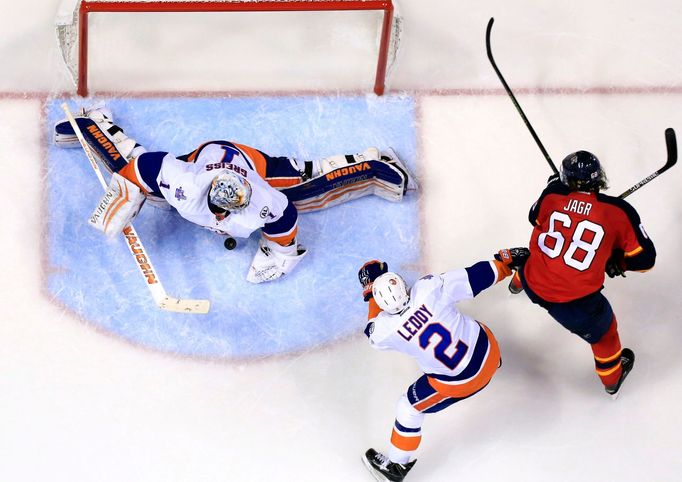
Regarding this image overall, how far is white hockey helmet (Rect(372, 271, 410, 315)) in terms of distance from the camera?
4.20 meters

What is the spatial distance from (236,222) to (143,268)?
538mm

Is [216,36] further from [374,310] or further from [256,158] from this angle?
[374,310]

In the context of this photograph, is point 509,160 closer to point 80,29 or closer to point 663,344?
point 663,344

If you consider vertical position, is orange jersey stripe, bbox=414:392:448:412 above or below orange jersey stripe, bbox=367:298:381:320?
below

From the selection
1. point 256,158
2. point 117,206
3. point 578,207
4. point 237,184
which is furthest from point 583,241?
point 117,206

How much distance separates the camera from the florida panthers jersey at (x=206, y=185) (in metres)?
4.63

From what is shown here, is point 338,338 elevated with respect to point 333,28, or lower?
lower

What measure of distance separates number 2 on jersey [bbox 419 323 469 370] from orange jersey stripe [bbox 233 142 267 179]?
1144mm

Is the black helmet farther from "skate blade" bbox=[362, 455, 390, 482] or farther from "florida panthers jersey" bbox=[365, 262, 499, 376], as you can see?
"skate blade" bbox=[362, 455, 390, 482]

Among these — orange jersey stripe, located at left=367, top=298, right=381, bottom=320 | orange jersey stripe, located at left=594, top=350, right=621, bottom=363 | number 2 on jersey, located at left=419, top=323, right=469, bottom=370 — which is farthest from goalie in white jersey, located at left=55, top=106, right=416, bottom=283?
orange jersey stripe, located at left=594, top=350, right=621, bottom=363

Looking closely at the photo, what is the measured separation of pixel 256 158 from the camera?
491 centimetres

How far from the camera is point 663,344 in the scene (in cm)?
499

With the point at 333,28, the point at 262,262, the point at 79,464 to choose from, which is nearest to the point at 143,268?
the point at 262,262

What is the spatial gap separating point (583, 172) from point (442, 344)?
0.88m
